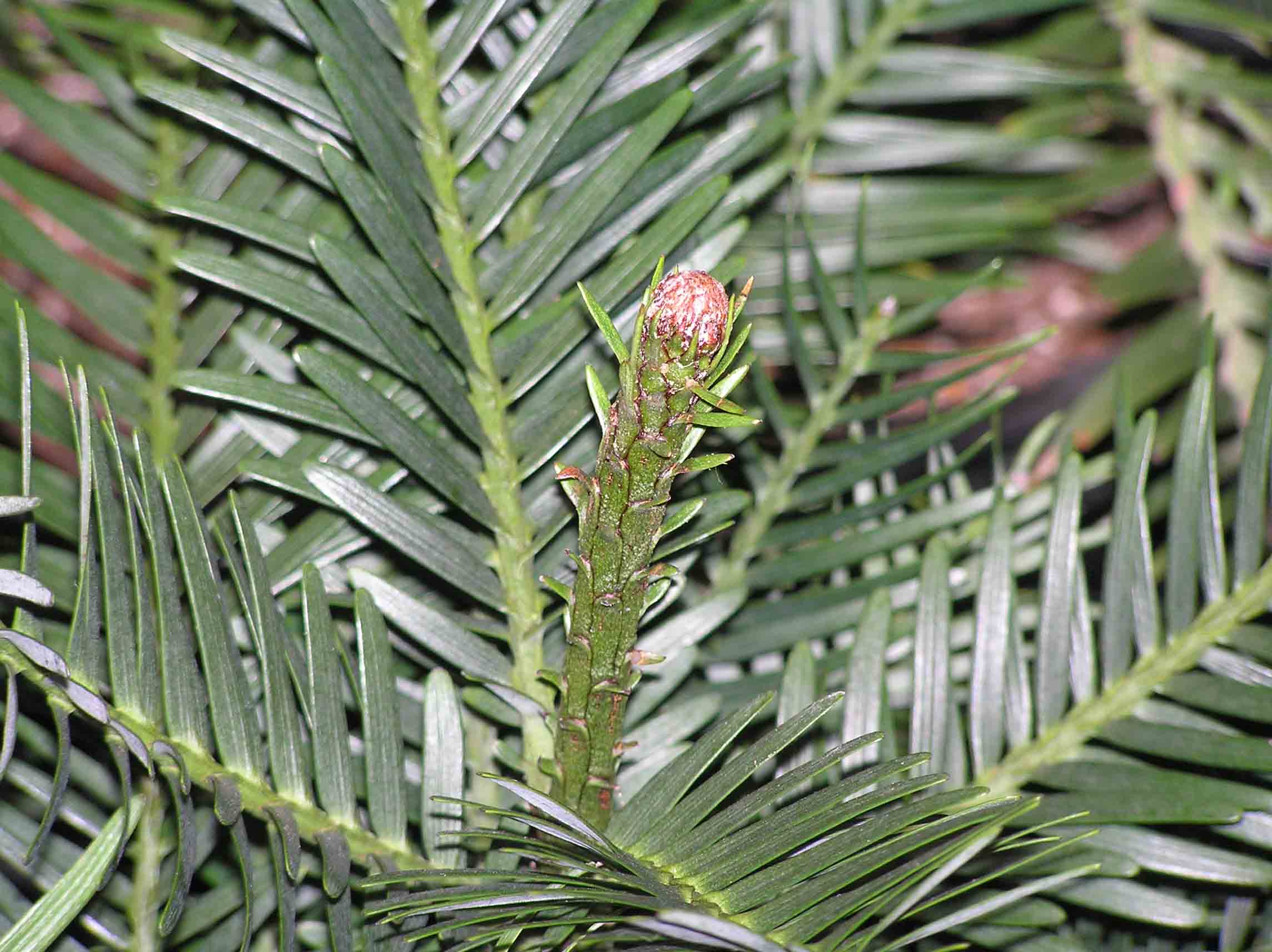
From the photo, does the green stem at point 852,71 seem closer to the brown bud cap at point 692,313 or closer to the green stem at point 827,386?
the green stem at point 827,386

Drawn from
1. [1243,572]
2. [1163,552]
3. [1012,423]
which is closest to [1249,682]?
[1243,572]

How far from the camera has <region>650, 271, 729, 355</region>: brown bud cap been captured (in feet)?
0.82

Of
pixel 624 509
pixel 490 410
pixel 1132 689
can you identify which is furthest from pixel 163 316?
pixel 1132 689

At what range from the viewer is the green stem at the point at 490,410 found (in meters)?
0.37

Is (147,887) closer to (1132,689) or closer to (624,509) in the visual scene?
(624,509)

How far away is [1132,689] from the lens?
1.36ft

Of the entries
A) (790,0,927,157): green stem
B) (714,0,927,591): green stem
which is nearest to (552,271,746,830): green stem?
(714,0,927,591): green stem

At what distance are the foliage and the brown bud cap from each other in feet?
0.06

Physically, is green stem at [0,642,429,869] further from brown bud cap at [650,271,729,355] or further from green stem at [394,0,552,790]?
brown bud cap at [650,271,729,355]

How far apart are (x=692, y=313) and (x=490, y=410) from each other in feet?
0.48

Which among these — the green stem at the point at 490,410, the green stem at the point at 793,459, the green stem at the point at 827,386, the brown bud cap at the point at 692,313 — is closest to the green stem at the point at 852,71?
the green stem at the point at 827,386

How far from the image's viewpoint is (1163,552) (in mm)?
600

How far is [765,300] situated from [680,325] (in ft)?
1.03

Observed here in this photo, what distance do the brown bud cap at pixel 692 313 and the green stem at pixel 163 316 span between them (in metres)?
0.28
